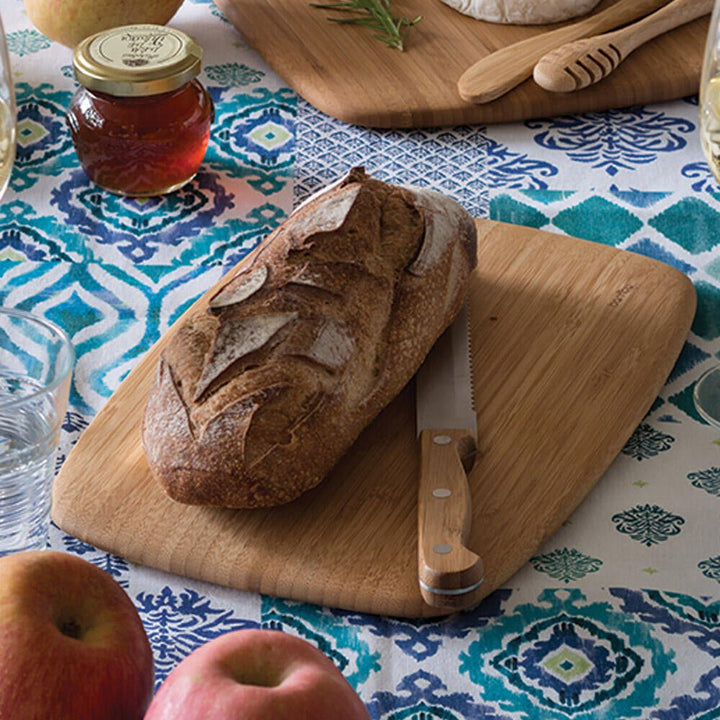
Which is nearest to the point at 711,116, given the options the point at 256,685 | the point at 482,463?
the point at 482,463

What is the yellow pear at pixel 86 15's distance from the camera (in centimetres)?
176

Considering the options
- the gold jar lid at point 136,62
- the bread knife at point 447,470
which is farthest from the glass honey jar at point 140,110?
the bread knife at point 447,470

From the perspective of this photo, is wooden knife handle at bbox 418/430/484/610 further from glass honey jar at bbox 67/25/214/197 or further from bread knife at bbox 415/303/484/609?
glass honey jar at bbox 67/25/214/197

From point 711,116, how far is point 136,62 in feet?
2.30

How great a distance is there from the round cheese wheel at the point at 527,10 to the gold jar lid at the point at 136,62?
559mm

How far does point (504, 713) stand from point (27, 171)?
42.3 inches

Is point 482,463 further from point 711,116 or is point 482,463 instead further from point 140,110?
point 140,110

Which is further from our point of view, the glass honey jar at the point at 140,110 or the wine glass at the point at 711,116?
the glass honey jar at the point at 140,110

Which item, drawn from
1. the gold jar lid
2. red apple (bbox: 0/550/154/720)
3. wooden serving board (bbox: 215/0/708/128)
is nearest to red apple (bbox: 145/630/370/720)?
red apple (bbox: 0/550/154/720)

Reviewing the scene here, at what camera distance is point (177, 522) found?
109cm

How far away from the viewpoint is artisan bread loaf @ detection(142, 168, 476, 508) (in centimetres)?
106

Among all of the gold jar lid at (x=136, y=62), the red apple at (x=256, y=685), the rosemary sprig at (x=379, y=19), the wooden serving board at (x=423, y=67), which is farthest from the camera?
the rosemary sprig at (x=379, y=19)

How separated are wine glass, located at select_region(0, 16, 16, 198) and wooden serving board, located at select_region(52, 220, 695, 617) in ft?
0.90

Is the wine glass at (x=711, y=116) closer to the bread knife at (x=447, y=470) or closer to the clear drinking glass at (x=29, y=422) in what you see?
the bread knife at (x=447, y=470)
